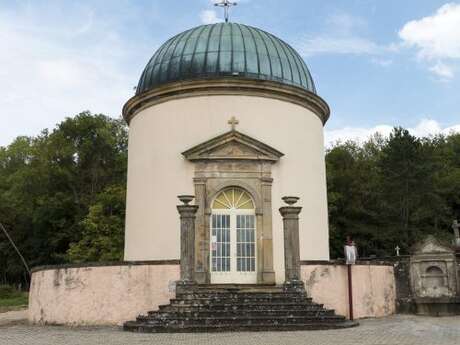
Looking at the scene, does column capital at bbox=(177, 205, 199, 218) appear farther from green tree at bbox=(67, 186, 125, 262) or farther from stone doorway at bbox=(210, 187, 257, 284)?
green tree at bbox=(67, 186, 125, 262)

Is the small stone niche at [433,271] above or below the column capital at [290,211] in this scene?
below

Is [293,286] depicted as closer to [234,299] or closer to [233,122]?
[234,299]

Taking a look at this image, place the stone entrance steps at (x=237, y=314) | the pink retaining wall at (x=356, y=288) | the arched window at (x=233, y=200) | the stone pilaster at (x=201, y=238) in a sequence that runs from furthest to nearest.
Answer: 1. the arched window at (x=233, y=200)
2. the stone pilaster at (x=201, y=238)
3. the pink retaining wall at (x=356, y=288)
4. the stone entrance steps at (x=237, y=314)

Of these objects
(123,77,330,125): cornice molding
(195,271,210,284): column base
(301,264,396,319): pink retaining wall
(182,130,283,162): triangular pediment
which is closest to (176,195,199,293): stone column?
(195,271,210,284): column base

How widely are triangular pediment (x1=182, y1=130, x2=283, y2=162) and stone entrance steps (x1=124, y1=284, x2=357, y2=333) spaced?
3.99 metres

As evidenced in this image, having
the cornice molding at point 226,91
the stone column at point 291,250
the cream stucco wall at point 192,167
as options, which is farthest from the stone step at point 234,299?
the cornice molding at point 226,91

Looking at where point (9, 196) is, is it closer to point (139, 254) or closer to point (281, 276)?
point (139, 254)

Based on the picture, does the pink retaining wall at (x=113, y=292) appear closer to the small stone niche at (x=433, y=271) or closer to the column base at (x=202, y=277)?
the column base at (x=202, y=277)

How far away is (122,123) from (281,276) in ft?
83.2

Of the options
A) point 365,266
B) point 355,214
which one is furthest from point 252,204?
point 355,214

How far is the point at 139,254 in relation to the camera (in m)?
16.4

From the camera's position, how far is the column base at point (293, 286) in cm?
1336

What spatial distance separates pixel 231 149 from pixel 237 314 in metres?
5.17

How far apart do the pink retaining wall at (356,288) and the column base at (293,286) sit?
0.58m
